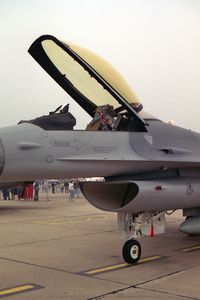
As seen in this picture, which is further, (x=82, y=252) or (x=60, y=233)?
(x=60, y=233)

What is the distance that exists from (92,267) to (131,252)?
63cm

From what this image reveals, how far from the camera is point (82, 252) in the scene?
22.7 feet

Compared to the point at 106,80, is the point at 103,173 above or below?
below

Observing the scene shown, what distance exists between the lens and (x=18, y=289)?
4.59m

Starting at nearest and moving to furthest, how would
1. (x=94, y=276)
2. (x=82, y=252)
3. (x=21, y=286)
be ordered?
1. (x=21, y=286)
2. (x=94, y=276)
3. (x=82, y=252)

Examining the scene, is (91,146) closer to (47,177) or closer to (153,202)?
(47,177)

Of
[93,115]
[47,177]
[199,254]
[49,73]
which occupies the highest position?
[49,73]

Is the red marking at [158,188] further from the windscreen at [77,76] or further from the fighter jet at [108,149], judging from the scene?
the windscreen at [77,76]

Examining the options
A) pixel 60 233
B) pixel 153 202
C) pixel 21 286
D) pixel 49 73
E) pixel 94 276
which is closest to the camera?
pixel 21 286

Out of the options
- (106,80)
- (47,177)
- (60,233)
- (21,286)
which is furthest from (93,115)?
(60,233)

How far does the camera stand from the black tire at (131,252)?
19.2 ft

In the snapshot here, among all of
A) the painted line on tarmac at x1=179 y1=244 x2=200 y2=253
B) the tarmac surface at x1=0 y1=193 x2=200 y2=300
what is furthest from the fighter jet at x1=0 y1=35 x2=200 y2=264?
the painted line on tarmac at x1=179 y1=244 x2=200 y2=253

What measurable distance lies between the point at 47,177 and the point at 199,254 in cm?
326

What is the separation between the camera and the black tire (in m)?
5.85
